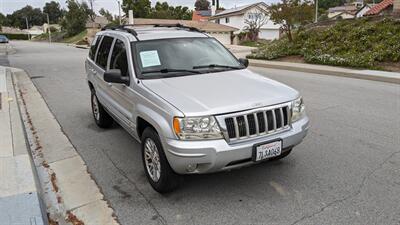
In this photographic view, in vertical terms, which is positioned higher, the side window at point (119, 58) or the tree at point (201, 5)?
the tree at point (201, 5)

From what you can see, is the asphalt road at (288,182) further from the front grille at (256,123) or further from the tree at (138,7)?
the tree at (138,7)

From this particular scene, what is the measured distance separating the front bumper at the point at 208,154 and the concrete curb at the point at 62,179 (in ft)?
2.77

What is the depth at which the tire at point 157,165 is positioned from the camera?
144 inches

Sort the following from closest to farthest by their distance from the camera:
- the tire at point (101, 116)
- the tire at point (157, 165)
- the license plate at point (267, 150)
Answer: the license plate at point (267, 150), the tire at point (157, 165), the tire at point (101, 116)

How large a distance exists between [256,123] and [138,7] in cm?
7385

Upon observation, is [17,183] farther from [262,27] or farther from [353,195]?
[262,27]

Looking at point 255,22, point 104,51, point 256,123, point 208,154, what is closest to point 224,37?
point 255,22

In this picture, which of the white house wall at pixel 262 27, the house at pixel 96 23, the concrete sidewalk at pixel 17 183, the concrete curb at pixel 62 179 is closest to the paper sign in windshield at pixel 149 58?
the concrete curb at pixel 62 179

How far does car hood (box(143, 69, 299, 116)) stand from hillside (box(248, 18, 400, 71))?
11037 mm

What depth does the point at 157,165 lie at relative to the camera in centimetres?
382

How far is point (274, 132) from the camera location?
366cm

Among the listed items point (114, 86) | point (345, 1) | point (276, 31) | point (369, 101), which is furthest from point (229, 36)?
point (345, 1)

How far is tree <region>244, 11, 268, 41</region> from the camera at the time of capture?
5000 centimetres

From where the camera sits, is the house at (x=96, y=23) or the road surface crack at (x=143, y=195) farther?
the house at (x=96, y=23)
